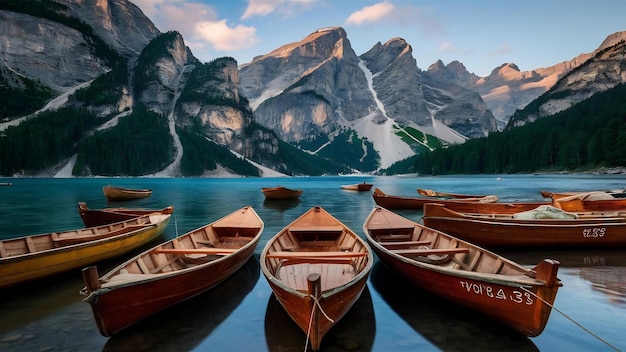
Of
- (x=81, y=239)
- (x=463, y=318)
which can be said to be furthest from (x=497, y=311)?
(x=81, y=239)

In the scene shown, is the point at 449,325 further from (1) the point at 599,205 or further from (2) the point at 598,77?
(2) the point at 598,77

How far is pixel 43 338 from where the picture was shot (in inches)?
299

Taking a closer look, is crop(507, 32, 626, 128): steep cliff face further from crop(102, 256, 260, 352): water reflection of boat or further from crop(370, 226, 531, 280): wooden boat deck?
crop(102, 256, 260, 352): water reflection of boat

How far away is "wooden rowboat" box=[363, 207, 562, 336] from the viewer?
6.52 meters

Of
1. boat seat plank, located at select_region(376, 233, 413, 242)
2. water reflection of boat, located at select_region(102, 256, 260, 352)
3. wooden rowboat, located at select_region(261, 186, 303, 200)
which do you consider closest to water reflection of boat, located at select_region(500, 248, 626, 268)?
boat seat plank, located at select_region(376, 233, 413, 242)

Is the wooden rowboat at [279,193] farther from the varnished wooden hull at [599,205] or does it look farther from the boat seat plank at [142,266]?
the boat seat plank at [142,266]

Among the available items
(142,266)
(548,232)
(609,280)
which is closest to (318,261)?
(142,266)

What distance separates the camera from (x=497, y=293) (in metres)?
7.20

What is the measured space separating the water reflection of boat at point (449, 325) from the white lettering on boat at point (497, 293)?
3.20 feet

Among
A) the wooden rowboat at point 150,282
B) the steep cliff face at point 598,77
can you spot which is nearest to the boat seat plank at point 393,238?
the wooden rowboat at point 150,282

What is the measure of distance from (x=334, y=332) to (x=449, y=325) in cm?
296

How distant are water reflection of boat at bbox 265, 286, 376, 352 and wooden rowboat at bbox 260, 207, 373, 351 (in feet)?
2.03

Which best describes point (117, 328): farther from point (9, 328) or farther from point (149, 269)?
point (9, 328)

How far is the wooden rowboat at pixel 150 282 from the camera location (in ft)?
22.8
